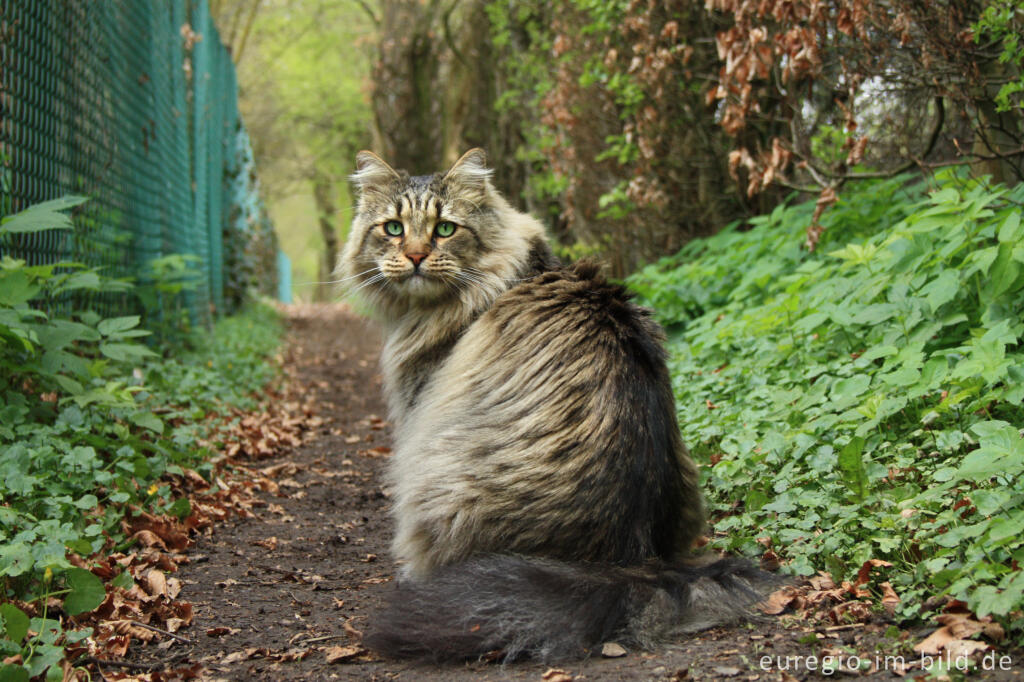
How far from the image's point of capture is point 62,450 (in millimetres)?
3623

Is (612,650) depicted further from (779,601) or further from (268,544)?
(268,544)

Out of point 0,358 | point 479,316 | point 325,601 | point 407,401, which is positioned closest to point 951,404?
point 479,316

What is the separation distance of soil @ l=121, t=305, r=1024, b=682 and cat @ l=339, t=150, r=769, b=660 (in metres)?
0.11

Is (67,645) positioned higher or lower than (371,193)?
lower

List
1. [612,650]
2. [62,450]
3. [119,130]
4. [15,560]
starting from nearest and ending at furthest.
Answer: [612,650], [15,560], [62,450], [119,130]

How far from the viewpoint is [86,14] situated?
5.41 meters

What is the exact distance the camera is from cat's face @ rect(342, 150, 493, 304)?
371 cm

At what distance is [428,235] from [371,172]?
20.5 inches

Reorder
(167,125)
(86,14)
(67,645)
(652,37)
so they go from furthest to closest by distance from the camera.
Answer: (167,125)
(652,37)
(86,14)
(67,645)

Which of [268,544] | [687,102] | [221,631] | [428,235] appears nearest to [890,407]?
[428,235]

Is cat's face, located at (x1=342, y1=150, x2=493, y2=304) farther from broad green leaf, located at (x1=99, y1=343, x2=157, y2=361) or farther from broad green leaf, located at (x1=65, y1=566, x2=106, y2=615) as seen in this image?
broad green leaf, located at (x1=65, y1=566, x2=106, y2=615)

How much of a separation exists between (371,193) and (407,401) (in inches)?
41.2

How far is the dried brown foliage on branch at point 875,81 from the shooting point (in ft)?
14.8

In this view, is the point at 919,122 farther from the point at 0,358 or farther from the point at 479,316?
the point at 0,358
